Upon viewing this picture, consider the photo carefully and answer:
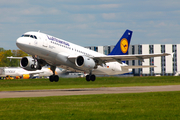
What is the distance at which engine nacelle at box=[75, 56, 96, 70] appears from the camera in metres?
41.1

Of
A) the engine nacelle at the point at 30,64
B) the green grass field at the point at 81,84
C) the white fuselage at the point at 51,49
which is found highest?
the white fuselage at the point at 51,49

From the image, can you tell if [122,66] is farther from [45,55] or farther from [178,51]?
[178,51]

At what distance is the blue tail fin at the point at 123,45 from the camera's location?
2130 inches

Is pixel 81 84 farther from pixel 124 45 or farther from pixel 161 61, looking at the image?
pixel 161 61

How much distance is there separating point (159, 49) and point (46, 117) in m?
137

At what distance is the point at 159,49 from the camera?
14650cm

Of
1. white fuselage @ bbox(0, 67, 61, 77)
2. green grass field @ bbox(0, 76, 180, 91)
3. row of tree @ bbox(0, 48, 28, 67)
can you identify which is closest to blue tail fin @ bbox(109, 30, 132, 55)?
green grass field @ bbox(0, 76, 180, 91)

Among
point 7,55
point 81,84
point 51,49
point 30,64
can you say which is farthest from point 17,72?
point 51,49

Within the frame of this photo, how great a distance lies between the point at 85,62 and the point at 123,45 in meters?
16.1

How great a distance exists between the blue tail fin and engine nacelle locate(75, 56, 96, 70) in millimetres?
12467

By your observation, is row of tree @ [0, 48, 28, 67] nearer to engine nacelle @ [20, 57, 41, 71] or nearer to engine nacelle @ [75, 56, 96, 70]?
engine nacelle @ [20, 57, 41, 71]

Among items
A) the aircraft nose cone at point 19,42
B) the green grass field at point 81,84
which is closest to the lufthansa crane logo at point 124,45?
the green grass field at point 81,84

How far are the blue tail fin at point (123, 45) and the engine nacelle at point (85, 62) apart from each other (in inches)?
491

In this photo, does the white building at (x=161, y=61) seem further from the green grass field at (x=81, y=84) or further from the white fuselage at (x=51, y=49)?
the white fuselage at (x=51, y=49)
